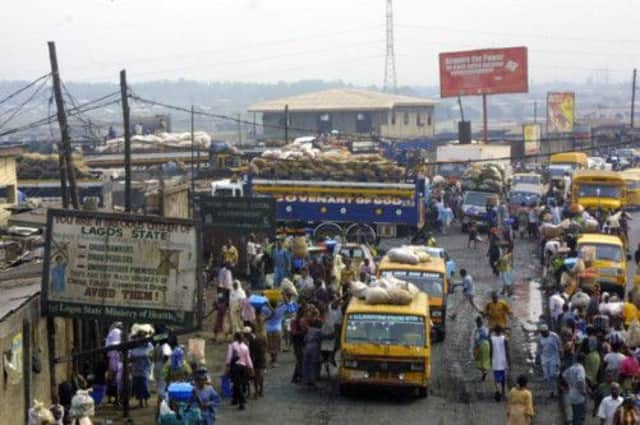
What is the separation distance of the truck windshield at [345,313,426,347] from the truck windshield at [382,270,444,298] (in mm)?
4356

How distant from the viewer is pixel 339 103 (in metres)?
109

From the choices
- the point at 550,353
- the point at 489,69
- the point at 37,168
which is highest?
the point at 489,69

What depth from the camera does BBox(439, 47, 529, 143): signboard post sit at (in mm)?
85938

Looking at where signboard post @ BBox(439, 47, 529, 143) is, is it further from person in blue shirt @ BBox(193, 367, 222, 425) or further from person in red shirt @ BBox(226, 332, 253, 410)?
person in blue shirt @ BBox(193, 367, 222, 425)

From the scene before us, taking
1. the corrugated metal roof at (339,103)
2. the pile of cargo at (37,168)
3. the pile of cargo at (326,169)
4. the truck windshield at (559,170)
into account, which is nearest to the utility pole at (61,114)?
the pile of cargo at (326,169)

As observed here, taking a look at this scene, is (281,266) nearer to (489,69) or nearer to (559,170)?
(559,170)

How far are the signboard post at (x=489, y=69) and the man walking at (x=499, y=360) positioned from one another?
65954 mm

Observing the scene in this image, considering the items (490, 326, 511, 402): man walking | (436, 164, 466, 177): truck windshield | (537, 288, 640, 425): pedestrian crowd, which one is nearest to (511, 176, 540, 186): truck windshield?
(436, 164, 466, 177): truck windshield

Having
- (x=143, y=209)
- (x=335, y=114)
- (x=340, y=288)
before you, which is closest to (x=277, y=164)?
(x=143, y=209)

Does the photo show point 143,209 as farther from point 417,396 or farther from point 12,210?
point 417,396

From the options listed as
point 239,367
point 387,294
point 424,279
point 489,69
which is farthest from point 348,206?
point 489,69

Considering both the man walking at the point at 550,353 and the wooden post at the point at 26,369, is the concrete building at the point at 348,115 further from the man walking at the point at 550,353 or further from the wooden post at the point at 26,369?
the wooden post at the point at 26,369

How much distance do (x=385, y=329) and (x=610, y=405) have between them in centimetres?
458

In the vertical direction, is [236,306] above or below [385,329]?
below
